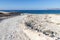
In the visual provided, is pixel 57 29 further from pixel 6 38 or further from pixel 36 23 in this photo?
pixel 6 38

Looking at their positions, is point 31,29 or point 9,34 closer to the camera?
point 9,34

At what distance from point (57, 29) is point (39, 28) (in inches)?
66.4

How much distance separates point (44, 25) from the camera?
1506cm

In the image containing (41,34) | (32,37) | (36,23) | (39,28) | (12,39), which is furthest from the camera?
(36,23)

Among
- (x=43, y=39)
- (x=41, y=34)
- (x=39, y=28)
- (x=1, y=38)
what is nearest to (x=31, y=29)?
(x=39, y=28)

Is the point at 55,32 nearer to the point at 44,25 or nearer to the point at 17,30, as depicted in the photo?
the point at 44,25

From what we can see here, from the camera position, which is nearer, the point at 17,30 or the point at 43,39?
the point at 43,39

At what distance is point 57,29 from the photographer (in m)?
13.9

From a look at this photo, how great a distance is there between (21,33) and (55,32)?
2959 millimetres

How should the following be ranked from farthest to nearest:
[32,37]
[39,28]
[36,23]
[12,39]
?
1. [36,23]
2. [39,28]
3. [32,37]
4. [12,39]

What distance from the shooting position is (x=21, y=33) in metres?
12.7

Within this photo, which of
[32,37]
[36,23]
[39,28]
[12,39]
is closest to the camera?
[12,39]

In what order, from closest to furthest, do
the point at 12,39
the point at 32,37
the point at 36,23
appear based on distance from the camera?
the point at 12,39 → the point at 32,37 → the point at 36,23

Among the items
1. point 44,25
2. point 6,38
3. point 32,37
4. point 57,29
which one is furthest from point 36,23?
point 6,38
